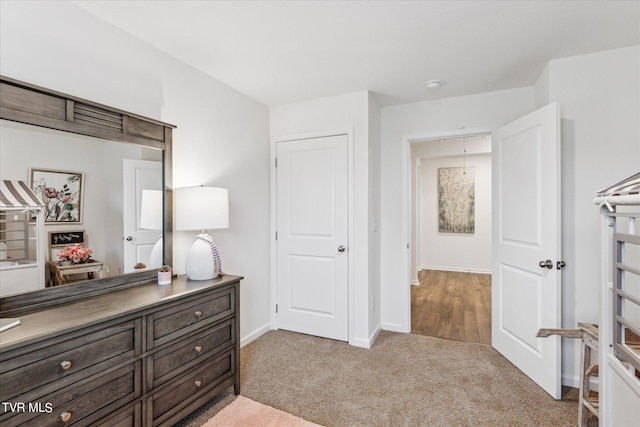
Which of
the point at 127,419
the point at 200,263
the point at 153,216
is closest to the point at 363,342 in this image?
the point at 200,263

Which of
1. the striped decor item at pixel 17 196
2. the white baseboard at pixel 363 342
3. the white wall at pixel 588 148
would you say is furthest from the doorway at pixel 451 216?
the striped decor item at pixel 17 196

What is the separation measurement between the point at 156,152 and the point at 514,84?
119 inches

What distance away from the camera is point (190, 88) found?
2.47 metres

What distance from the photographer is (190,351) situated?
6.05 ft

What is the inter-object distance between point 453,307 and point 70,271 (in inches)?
161

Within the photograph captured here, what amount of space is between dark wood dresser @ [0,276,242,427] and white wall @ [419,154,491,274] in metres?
5.44

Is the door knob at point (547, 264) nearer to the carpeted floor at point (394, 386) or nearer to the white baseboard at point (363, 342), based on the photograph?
the carpeted floor at point (394, 386)

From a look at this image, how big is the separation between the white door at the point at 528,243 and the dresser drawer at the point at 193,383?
2.18 meters

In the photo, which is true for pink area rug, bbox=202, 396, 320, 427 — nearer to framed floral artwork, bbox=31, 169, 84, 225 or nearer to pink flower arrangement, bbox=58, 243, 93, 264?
pink flower arrangement, bbox=58, 243, 93, 264

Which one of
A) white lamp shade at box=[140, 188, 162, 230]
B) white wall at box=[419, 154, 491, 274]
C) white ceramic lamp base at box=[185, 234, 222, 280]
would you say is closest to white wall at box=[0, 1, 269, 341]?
white lamp shade at box=[140, 188, 162, 230]

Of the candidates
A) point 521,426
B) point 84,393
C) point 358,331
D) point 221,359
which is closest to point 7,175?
point 84,393

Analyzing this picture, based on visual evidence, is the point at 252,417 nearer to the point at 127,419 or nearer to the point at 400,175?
the point at 127,419

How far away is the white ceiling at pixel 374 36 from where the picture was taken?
5.82 ft

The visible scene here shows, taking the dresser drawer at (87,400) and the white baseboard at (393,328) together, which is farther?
the white baseboard at (393,328)
